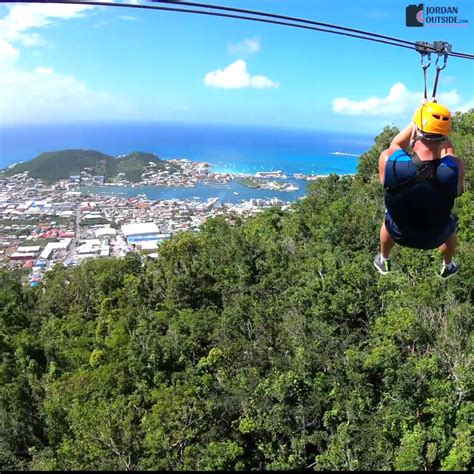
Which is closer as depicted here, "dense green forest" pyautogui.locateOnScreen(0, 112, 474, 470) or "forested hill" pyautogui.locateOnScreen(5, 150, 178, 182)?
"dense green forest" pyautogui.locateOnScreen(0, 112, 474, 470)

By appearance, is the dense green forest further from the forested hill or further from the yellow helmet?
the forested hill

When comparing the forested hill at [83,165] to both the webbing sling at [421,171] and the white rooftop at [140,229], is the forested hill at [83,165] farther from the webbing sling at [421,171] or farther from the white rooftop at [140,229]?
the webbing sling at [421,171]

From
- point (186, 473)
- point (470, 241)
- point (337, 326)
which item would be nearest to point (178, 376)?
point (186, 473)

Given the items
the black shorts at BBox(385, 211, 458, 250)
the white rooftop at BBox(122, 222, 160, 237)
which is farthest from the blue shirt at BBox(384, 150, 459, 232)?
the white rooftop at BBox(122, 222, 160, 237)

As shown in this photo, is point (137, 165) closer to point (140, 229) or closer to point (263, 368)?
point (140, 229)

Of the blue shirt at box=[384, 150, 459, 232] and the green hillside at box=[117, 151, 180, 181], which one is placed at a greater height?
the green hillside at box=[117, 151, 180, 181]

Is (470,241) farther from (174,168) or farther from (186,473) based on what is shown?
(174,168)
